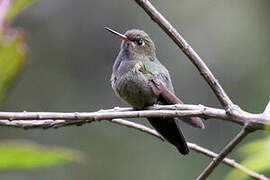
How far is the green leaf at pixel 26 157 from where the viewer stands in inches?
41.3

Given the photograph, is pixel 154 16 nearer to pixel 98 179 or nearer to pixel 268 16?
pixel 98 179

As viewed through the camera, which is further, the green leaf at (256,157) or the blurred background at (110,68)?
the blurred background at (110,68)

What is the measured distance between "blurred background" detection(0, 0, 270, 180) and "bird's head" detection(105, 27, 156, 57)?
187 inches

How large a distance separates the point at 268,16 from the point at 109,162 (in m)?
4.24

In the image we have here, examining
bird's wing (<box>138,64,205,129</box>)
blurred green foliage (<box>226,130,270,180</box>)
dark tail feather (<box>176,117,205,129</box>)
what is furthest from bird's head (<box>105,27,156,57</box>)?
blurred green foliage (<box>226,130,270,180</box>)

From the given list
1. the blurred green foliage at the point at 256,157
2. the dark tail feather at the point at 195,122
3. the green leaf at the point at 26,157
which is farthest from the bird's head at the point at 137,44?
the blurred green foliage at the point at 256,157

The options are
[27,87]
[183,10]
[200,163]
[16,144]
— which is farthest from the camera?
[27,87]

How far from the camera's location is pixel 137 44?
4.07m

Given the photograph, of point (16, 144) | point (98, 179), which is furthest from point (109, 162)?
point (16, 144)

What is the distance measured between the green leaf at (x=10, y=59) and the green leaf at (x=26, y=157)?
0.11 m

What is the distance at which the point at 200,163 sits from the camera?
339 inches

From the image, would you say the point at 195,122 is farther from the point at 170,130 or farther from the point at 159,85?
the point at 159,85

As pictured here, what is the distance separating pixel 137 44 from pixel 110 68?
6.18 meters

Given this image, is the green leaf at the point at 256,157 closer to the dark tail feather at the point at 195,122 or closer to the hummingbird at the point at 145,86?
the dark tail feather at the point at 195,122
